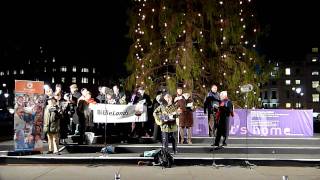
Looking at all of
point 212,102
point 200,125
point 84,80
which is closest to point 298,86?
point 84,80

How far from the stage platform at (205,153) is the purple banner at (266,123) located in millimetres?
783

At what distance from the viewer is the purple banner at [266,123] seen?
19.4 metres

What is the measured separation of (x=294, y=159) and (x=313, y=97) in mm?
101917

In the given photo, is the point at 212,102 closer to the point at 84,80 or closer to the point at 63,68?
the point at 63,68

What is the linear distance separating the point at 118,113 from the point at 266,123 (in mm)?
6041

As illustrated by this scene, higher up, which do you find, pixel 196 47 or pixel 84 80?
pixel 84 80

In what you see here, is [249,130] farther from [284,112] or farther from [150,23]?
[150,23]

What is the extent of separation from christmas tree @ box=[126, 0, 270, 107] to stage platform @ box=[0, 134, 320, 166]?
9.07 meters

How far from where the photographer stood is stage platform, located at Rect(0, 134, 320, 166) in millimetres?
15078

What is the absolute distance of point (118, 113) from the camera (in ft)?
57.6

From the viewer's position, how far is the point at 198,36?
91.1 feet

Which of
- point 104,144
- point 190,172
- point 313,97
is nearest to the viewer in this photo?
point 190,172

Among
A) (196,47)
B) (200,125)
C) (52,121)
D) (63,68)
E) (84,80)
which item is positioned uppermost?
(63,68)

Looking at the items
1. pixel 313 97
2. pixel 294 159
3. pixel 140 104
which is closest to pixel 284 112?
pixel 294 159
